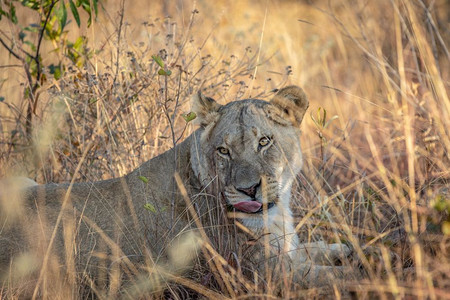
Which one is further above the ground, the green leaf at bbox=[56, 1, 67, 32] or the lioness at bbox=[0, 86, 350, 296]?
the green leaf at bbox=[56, 1, 67, 32]

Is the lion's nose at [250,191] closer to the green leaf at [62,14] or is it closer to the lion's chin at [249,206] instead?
the lion's chin at [249,206]

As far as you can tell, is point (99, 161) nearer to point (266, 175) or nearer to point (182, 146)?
point (182, 146)

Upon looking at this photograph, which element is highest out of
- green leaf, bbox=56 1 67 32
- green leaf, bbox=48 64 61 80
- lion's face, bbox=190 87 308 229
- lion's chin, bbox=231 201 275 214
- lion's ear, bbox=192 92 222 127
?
green leaf, bbox=56 1 67 32

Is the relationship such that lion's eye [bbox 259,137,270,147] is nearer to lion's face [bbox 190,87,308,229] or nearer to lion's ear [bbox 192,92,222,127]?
lion's face [bbox 190,87,308,229]

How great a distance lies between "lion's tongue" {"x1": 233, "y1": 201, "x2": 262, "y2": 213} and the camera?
3.68 meters

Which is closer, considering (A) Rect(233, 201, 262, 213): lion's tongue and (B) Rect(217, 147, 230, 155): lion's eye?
(A) Rect(233, 201, 262, 213): lion's tongue

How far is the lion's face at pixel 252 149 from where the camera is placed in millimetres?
3719

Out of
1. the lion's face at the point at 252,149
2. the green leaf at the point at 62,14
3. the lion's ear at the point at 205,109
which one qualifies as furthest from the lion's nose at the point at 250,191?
the green leaf at the point at 62,14

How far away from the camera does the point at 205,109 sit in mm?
4234

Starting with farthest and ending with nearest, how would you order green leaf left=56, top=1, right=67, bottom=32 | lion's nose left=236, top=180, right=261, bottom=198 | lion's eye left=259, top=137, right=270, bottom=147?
green leaf left=56, top=1, right=67, bottom=32 < lion's eye left=259, top=137, right=270, bottom=147 < lion's nose left=236, top=180, right=261, bottom=198

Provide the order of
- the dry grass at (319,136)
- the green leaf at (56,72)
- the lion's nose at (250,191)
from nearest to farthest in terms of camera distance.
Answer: the dry grass at (319,136) → the lion's nose at (250,191) → the green leaf at (56,72)

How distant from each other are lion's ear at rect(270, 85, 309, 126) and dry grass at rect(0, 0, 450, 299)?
0.15m

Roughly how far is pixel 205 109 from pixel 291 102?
57cm

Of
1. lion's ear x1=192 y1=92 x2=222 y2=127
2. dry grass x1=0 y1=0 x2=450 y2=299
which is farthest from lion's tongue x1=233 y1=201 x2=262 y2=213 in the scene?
lion's ear x1=192 y1=92 x2=222 y2=127
